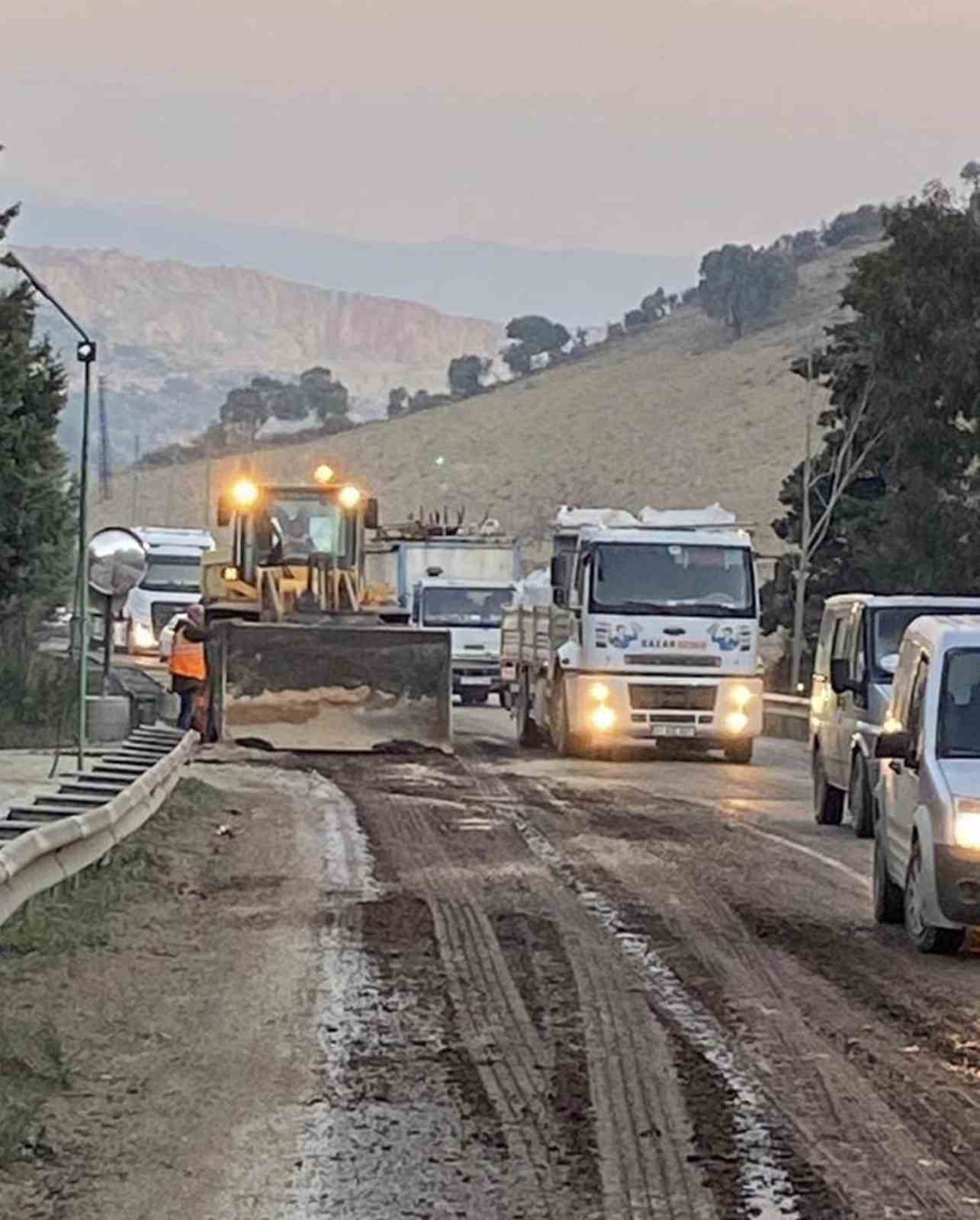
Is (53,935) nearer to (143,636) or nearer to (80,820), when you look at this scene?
(80,820)

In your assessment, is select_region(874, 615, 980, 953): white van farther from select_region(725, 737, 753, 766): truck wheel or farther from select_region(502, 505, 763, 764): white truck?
select_region(725, 737, 753, 766): truck wheel

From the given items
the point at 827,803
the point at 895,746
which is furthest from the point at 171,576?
the point at 895,746

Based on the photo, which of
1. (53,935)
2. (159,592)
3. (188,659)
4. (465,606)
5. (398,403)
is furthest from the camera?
(398,403)

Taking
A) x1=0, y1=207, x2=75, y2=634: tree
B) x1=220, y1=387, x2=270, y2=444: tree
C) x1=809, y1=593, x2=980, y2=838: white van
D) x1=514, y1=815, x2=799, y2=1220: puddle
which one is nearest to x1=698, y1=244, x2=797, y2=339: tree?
x1=220, y1=387, x2=270, y2=444: tree

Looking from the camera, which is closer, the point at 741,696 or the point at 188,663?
the point at 188,663

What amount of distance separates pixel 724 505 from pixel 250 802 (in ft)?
261

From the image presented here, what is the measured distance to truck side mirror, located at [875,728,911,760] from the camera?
44.2 feet

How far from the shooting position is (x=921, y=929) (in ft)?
41.6

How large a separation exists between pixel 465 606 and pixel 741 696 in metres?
16.6

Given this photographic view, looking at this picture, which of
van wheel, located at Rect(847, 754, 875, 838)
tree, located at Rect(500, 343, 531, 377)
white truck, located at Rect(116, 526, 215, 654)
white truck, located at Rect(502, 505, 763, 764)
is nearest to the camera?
van wheel, located at Rect(847, 754, 875, 838)

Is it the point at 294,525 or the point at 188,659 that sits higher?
the point at 294,525

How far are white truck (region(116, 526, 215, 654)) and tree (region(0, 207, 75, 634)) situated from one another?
18751 millimetres

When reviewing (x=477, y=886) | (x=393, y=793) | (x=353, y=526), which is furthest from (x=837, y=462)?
(x=477, y=886)

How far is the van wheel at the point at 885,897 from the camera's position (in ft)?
45.4
